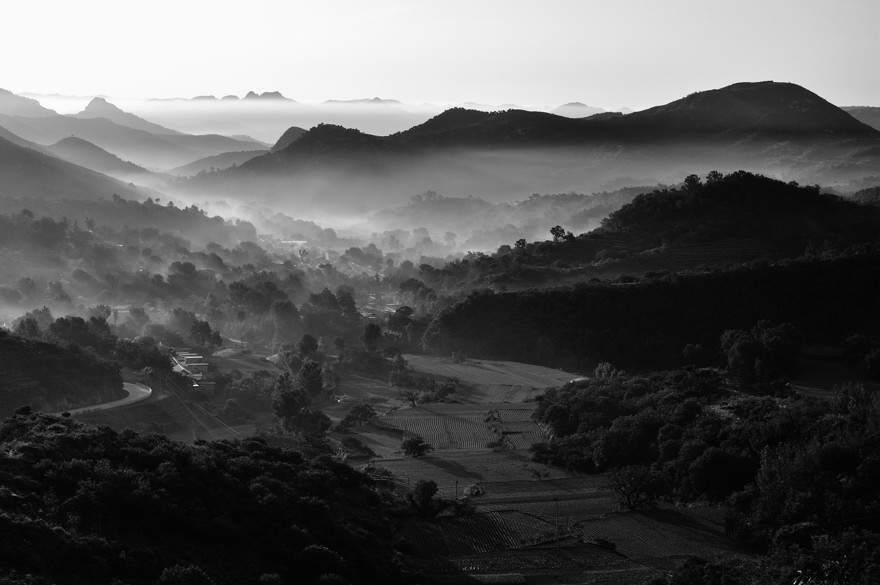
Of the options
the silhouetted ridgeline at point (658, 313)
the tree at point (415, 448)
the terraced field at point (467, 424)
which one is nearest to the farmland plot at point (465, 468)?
the tree at point (415, 448)

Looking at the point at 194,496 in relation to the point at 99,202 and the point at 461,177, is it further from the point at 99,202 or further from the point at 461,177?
the point at 461,177

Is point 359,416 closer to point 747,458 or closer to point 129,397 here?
point 129,397

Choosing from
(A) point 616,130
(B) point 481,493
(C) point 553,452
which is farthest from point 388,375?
(A) point 616,130

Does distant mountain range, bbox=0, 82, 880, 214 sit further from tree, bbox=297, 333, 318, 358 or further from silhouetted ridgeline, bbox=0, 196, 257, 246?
tree, bbox=297, 333, 318, 358

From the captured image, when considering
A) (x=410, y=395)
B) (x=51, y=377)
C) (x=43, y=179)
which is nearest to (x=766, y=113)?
(x=43, y=179)

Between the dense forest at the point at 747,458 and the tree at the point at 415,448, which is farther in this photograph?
the tree at the point at 415,448

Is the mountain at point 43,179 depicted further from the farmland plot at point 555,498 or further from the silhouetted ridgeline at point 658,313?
the farmland plot at point 555,498

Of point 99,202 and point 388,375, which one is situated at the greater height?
point 99,202
